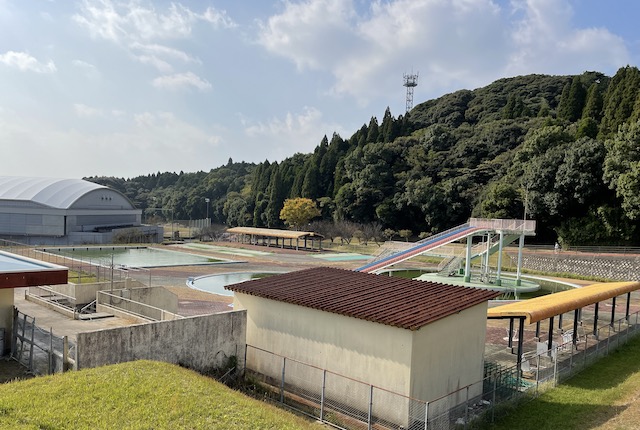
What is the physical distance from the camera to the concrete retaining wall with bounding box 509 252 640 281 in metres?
37.7

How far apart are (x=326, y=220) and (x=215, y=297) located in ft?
168

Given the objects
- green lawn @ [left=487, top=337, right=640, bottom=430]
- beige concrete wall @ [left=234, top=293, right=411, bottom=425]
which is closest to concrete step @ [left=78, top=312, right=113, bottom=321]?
beige concrete wall @ [left=234, top=293, right=411, bottom=425]

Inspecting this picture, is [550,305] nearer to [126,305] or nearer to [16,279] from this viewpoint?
[126,305]

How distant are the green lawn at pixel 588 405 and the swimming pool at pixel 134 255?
36532mm

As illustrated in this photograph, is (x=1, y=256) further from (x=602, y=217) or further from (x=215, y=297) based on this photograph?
(x=602, y=217)

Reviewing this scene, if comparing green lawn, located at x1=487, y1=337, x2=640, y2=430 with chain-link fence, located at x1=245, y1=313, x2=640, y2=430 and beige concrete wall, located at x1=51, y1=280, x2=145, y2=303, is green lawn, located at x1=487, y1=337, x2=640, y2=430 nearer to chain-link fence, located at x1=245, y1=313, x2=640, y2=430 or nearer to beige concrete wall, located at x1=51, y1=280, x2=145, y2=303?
chain-link fence, located at x1=245, y1=313, x2=640, y2=430

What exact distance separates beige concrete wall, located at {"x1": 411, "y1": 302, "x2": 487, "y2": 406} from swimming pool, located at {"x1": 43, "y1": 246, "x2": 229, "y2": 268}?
117 ft

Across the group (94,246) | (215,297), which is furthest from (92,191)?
(215,297)

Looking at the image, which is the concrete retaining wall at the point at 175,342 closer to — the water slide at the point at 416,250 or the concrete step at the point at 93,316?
the concrete step at the point at 93,316

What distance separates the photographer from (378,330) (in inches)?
487

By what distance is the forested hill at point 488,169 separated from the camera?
4481cm

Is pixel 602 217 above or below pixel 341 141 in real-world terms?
below

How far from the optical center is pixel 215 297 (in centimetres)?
2802

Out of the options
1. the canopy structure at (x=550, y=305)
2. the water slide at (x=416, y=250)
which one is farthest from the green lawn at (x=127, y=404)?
the water slide at (x=416, y=250)
